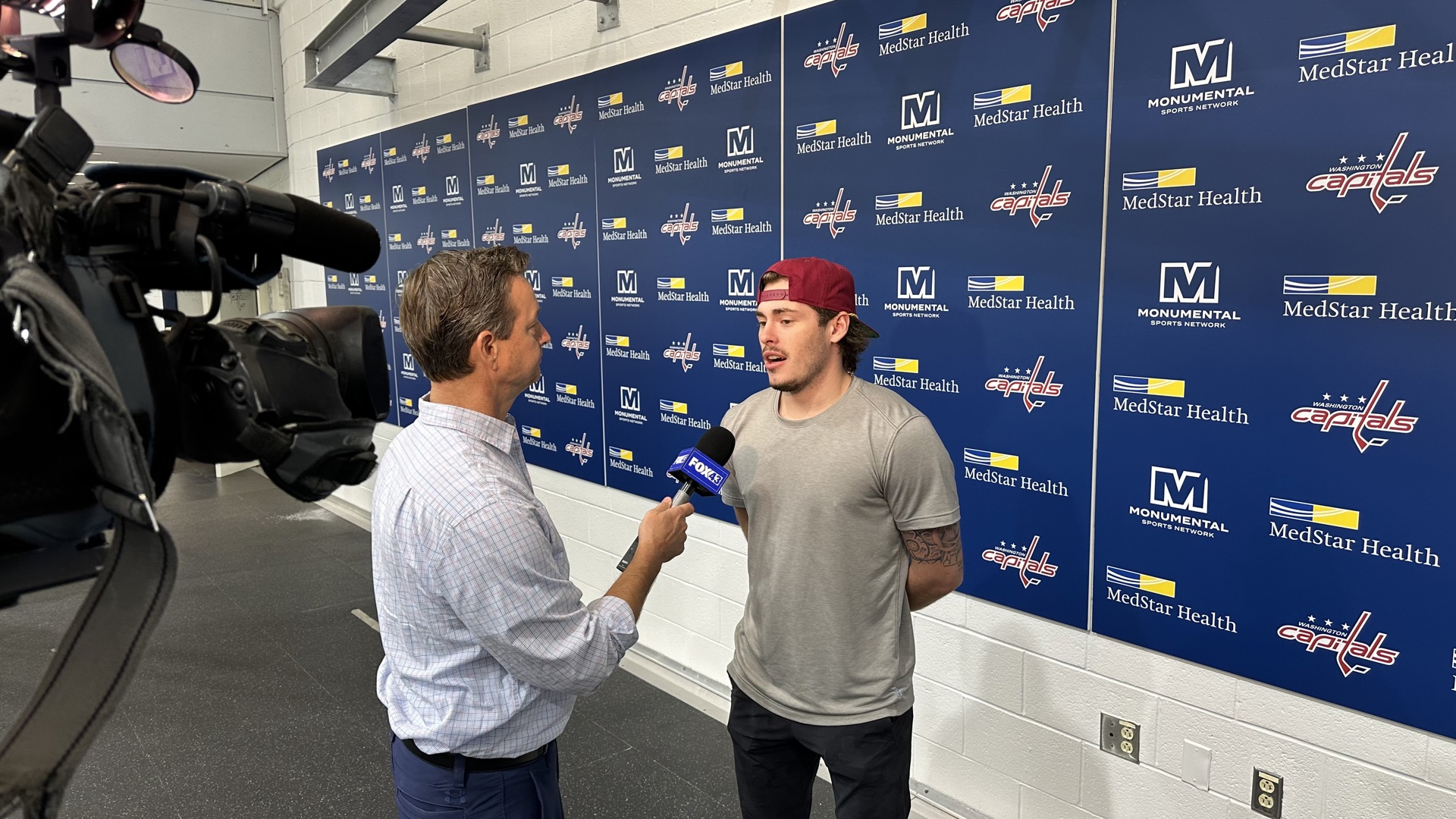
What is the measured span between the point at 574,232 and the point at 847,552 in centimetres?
238

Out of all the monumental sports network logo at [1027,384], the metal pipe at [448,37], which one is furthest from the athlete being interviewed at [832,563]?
the metal pipe at [448,37]

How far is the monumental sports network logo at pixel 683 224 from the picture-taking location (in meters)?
3.14

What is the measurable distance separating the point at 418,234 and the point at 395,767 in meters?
3.87

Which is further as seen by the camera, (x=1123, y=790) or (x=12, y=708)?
(x=12, y=708)

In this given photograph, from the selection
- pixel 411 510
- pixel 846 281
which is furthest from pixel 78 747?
pixel 846 281

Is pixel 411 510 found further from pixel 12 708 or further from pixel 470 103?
pixel 470 103

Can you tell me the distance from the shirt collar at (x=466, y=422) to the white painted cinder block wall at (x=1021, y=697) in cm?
149

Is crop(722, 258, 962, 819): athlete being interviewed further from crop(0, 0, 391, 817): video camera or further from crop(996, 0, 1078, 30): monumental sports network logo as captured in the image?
crop(0, 0, 391, 817): video camera

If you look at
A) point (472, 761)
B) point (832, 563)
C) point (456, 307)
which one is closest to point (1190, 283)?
point (832, 563)

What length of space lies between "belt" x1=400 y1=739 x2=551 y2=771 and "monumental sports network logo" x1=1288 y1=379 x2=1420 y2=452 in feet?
5.23

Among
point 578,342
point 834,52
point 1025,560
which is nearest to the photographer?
point 1025,560

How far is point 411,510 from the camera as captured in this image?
135 cm

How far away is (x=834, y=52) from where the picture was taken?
102 inches

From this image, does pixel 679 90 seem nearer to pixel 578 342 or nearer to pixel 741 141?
pixel 741 141
